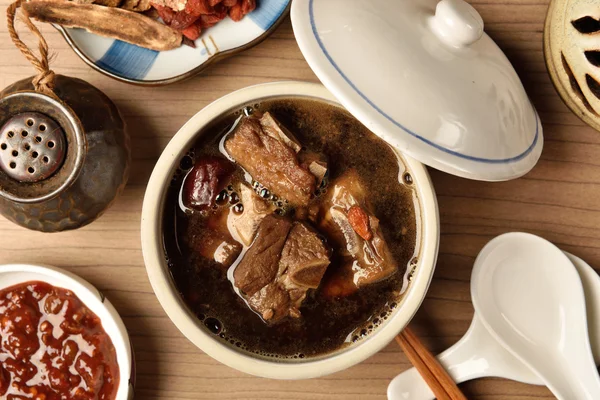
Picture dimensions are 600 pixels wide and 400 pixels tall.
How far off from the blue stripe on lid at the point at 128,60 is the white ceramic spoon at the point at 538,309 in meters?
1.04

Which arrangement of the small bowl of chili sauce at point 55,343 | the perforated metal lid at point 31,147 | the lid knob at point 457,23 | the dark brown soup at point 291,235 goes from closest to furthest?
the lid knob at point 457,23
the perforated metal lid at point 31,147
the dark brown soup at point 291,235
the small bowl of chili sauce at point 55,343

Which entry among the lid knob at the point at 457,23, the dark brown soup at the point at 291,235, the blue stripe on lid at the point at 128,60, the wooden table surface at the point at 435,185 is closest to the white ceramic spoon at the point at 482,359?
the wooden table surface at the point at 435,185

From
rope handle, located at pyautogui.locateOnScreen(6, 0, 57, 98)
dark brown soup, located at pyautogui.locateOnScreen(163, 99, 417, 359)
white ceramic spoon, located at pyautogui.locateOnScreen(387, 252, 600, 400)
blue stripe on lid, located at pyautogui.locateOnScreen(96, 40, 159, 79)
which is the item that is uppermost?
rope handle, located at pyautogui.locateOnScreen(6, 0, 57, 98)

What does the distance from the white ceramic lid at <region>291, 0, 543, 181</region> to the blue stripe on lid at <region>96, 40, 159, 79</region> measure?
1.61 feet

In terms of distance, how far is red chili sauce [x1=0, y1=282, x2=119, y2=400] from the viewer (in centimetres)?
152

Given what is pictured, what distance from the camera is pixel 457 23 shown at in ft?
3.68

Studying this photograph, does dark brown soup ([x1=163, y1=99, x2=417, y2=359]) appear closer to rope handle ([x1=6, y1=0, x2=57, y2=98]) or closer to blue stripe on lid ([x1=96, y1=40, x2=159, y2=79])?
blue stripe on lid ([x1=96, y1=40, x2=159, y2=79])

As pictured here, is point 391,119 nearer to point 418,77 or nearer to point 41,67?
point 418,77

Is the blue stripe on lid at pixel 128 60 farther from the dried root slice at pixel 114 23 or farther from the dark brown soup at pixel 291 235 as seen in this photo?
the dark brown soup at pixel 291 235

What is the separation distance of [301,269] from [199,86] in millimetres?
594

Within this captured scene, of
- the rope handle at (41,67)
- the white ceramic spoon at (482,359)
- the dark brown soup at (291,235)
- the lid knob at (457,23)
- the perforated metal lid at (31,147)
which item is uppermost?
the lid knob at (457,23)

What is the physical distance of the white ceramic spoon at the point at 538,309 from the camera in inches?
58.1

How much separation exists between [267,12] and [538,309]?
110cm

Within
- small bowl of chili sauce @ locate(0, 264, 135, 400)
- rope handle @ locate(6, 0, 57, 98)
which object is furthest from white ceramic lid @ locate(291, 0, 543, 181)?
small bowl of chili sauce @ locate(0, 264, 135, 400)
